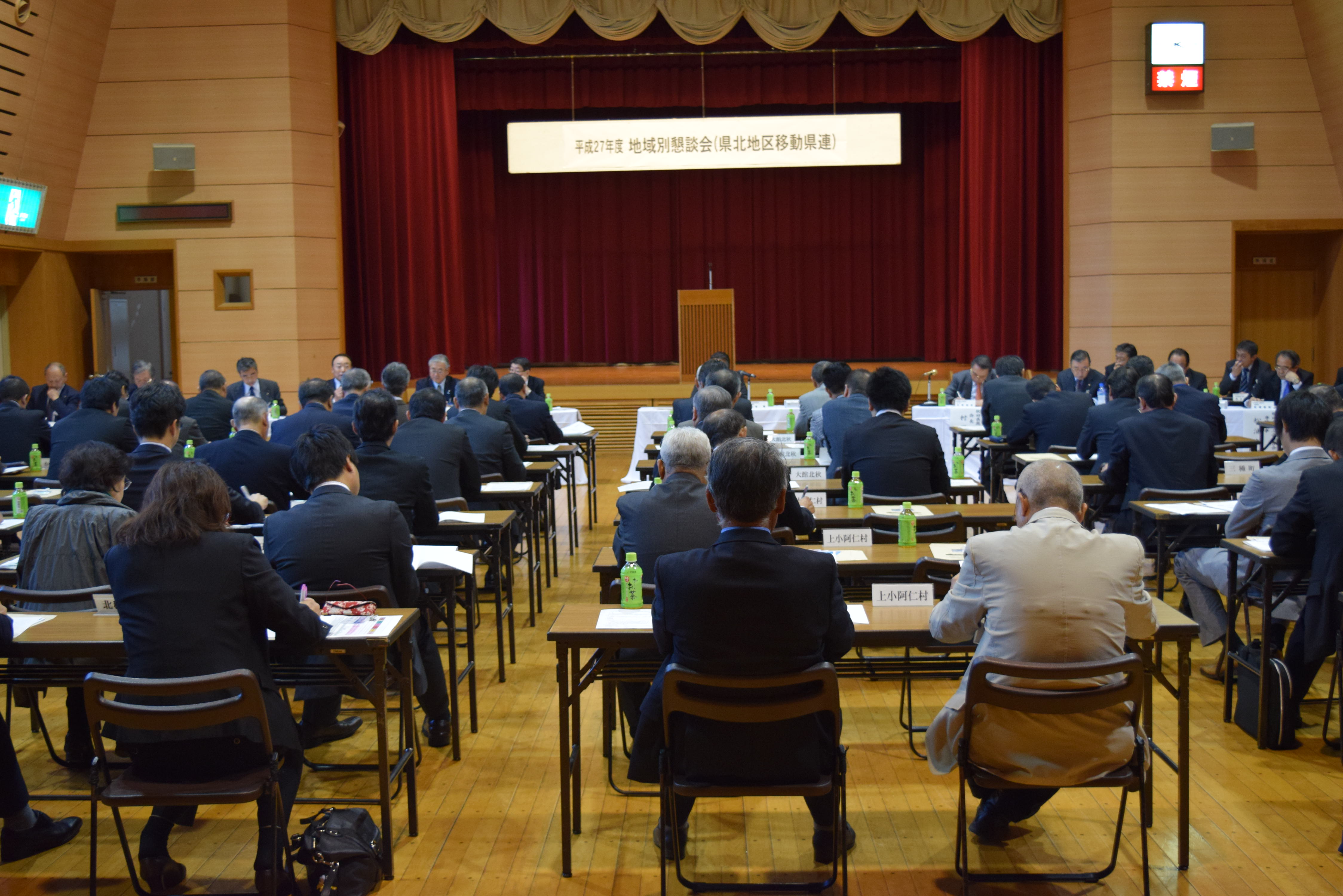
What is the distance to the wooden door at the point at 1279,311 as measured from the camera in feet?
42.8

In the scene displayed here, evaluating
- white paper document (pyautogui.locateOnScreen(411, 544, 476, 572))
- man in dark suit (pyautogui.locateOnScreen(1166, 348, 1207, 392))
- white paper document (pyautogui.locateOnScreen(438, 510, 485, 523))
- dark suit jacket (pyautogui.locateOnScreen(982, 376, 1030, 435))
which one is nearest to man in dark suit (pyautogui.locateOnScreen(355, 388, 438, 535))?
white paper document (pyautogui.locateOnScreen(438, 510, 485, 523))

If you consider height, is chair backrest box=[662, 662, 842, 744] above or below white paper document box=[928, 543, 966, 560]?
below

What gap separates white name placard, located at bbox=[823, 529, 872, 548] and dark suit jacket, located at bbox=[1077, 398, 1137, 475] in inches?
101

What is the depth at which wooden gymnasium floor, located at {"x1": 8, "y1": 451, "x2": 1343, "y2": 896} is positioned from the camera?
10.8 ft

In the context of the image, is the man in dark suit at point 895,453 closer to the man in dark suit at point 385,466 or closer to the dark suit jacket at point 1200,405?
the man in dark suit at point 385,466

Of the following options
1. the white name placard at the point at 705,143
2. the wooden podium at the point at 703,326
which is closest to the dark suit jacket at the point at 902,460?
the wooden podium at the point at 703,326

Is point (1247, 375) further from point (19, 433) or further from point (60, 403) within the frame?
point (60, 403)

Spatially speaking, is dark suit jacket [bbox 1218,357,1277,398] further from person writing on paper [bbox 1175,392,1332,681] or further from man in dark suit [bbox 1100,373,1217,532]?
person writing on paper [bbox 1175,392,1332,681]

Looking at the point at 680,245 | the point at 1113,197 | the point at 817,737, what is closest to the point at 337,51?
the point at 680,245

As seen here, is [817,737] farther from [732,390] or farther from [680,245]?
[680,245]

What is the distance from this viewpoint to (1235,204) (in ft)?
40.7

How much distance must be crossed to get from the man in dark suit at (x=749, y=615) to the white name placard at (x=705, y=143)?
1163 centimetres

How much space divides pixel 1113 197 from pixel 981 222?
1.69 meters

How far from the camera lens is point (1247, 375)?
11125 mm
